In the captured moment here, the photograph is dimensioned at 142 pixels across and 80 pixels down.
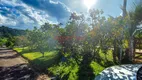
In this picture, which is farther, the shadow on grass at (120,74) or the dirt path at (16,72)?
the dirt path at (16,72)

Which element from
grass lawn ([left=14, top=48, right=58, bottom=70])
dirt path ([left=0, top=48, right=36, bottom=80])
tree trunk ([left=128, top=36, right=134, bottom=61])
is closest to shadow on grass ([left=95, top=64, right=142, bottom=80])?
dirt path ([left=0, top=48, right=36, bottom=80])

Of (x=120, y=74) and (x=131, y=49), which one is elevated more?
(x=131, y=49)

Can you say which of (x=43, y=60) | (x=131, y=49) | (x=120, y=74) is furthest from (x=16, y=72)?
(x=120, y=74)

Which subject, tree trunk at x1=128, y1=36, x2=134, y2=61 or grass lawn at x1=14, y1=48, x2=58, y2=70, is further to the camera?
grass lawn at x1=14, y1=48, x2=58, y2=70

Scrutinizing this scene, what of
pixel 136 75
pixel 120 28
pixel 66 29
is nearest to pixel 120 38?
pixel 120 28

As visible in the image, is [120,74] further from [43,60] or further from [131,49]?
[43,60]

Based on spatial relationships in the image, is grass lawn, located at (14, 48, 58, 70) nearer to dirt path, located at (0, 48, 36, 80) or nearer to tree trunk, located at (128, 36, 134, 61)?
dirt path, located at (0, 48, 36, 80)

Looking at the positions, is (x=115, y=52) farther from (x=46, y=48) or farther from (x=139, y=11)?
(x=46, y=48)

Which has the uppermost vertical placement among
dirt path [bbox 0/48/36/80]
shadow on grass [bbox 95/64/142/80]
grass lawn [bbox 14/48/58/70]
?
shadow on grass [bbox 95/64/142/80]

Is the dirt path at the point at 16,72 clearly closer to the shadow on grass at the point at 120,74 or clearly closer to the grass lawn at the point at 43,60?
the grass lawn at the point at 43,60

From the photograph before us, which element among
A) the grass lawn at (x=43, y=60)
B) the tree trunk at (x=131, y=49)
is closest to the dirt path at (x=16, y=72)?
the grass lawn at (x=43, y=60)

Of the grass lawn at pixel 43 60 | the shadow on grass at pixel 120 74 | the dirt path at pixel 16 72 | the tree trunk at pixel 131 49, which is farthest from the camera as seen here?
the grass lawn at pixel 43 60

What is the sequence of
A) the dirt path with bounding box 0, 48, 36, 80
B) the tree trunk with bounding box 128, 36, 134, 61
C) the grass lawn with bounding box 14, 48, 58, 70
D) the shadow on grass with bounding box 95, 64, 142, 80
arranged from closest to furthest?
the shadow on grass with bounding box 95, 64, 142, 80, the dirt path with bounding box 0, 48, 36, 80, the tree trunk with bounding box 128, 36, 134, 61, the grass lawn with bounding box 14, 48, 58, 70

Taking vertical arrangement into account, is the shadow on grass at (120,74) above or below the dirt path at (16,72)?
above
